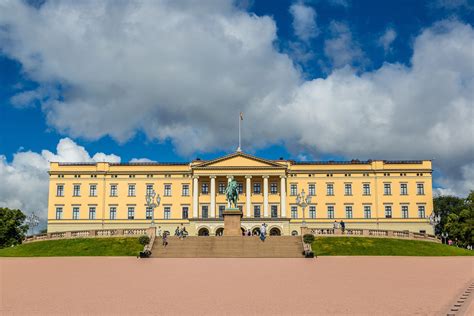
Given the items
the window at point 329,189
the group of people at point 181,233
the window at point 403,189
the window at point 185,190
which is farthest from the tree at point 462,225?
the group of people at point 181,233

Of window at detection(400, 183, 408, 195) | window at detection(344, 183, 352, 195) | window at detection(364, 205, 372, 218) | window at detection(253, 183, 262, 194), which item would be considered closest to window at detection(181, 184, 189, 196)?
window at detection(253, 183, 262, 194)

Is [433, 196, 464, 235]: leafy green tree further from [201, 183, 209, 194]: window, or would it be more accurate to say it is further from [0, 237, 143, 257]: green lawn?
[0, 237, 143, 257]: green lawn

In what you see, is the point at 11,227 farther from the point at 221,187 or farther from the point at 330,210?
the point at 330,210

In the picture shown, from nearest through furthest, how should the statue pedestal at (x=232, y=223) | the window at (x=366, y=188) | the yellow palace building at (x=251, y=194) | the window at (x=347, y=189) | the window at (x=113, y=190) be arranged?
the statue pedestal at (x=232, y=223) → the yellow palace building at (x=251, y=194) → the window at (x=366, y=188) → the window at (x=347, y=189) → the window at (x=113, y=190)

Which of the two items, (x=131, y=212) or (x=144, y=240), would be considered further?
(x=131, y=212)

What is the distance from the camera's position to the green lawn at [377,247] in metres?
54.4

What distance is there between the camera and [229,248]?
173 feet

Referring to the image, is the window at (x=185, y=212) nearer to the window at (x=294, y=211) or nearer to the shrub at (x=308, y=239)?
the window at (x=294, y=211)

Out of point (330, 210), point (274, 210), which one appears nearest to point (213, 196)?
point (274, 210)

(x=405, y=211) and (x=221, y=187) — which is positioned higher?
(x=221, y=187)

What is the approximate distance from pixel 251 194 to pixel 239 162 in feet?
19.0

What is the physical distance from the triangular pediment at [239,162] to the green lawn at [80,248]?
29.8 metres
